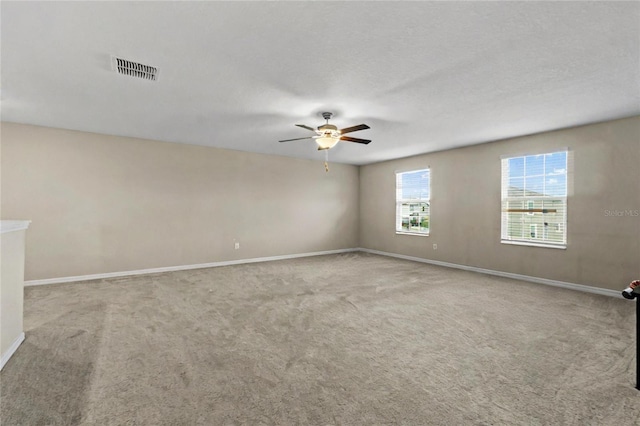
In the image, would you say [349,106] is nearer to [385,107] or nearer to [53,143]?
[385,107]

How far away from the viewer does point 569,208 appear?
4.39 meters

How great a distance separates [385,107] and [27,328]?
177 inches

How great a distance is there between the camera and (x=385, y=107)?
143 inches

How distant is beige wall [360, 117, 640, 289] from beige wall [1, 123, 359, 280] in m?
2.88

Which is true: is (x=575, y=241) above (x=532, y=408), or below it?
above

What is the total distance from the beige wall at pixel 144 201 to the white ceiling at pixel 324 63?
63 cm

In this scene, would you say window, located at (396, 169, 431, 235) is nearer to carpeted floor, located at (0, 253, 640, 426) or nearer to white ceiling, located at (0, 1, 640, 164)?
white ceiling, located at (0, 1, 640, 164)

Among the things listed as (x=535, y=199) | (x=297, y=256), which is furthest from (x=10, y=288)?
(x=535, y=199)

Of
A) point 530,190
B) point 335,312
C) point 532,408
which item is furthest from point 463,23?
point 530,190

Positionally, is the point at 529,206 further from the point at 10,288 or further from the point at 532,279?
the point at 10,288

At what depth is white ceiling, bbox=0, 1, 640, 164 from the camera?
6.28 feet

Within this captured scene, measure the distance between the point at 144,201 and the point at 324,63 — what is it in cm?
437

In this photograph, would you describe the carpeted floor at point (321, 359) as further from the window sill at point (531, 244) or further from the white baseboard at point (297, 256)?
the window sill at point (531, 244)

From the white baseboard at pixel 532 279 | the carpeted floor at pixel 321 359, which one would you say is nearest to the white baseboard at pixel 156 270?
the carpeted floor at pixel 321 359
